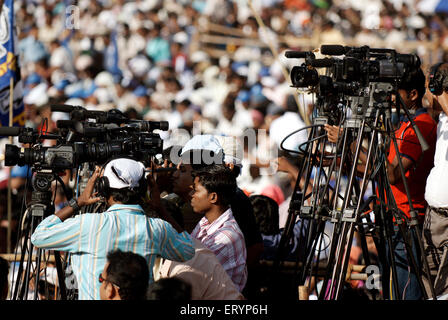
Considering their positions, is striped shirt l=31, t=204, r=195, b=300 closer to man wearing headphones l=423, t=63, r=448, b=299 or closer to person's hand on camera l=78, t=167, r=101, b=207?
person's hand on camera l=78, t=167, r=101, b=207

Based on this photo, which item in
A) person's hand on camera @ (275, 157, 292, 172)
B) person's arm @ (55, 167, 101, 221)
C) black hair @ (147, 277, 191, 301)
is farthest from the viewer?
→ person's hand on camera @ (275, 157, 292, 172)

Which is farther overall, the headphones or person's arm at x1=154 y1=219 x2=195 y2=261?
the headphones

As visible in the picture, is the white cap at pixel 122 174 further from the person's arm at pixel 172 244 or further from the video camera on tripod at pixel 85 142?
the video camera on tripod at pixel 85 142

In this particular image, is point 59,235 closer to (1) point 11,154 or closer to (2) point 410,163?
(1) point 11,154

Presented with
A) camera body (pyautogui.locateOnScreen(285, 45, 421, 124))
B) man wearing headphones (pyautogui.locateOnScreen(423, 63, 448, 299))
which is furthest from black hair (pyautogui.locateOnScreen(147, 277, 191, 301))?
man wearing headphones (pyautogui.locateOnScreen(423, 63, 448, 299))

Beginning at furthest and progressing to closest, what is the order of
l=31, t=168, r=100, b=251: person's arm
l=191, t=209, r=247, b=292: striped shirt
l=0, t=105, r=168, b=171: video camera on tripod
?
l=0, t=105, r=168, b=171: video camera on tripod < l=191, t=209, r=247, b=292: striped shirt < l=31, t=168, r=100, b=251: person's arm

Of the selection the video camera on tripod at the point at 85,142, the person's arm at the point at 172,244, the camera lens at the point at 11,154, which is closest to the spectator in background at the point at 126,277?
the person's arm at the point at 172,244

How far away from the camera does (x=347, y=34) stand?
1717cm

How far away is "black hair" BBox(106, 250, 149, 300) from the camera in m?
3.95

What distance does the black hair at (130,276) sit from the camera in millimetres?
3949

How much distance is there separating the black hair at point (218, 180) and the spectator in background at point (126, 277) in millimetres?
1273

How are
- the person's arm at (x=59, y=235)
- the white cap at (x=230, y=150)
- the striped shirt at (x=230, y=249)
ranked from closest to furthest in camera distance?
1. the person's arm at (x=59, y=235)
2. the striped shirt at (x=230, y=249)
3. the white cap at (x=230, y=150)

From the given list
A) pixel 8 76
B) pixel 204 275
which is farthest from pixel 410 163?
pixel 8 76

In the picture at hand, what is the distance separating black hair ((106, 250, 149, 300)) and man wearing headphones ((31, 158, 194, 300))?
0.24 m
